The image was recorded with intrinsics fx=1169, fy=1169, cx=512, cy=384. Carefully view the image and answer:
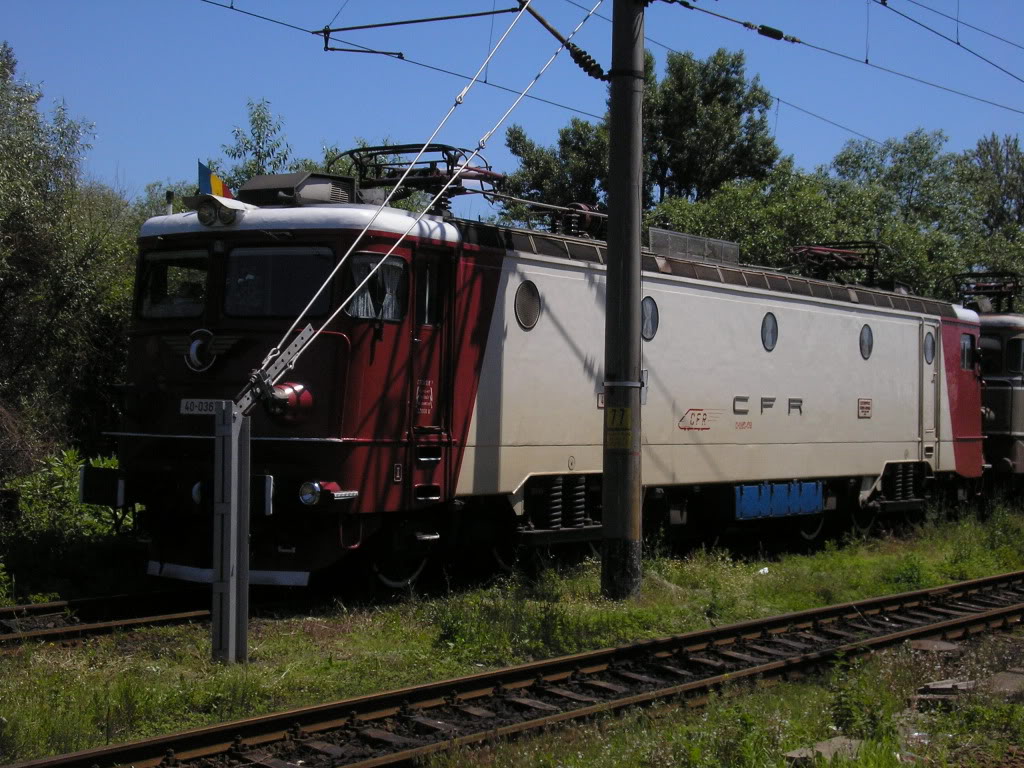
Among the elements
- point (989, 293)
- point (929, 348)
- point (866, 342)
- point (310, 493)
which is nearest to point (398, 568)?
point (310, 493)

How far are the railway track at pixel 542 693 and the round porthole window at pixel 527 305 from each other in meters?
3.65

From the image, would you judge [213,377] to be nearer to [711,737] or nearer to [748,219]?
[711,737]

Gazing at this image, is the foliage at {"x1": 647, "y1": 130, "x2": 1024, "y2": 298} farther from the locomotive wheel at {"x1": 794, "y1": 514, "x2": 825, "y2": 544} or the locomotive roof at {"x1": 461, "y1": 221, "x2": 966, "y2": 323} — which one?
the locomotive wheel at {"x1": 794, "y1": 514, "x2": 825, "y2": 544}

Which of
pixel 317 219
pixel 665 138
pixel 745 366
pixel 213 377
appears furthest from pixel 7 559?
pixel 665 138

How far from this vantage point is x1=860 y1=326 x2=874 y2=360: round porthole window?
1656 centimetres

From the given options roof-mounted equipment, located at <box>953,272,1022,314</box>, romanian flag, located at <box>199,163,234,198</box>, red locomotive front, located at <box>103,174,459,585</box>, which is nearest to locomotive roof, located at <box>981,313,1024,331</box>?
roof-mounted equipment, located at <box>953,272,1022,314</box>

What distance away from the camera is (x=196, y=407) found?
33.1 ft

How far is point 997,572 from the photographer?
1394 centimetres

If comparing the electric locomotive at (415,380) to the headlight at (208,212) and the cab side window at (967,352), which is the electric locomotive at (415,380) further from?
the cab side window at (967,352)

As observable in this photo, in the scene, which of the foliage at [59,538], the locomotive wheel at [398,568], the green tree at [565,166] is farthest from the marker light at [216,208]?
the green tree at [565,166]

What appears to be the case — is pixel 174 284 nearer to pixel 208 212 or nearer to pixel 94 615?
pixel 208 212

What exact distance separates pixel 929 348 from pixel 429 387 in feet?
34.1

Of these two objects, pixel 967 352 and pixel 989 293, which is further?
pixel 989 293

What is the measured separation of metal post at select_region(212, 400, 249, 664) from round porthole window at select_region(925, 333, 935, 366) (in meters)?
12.8
